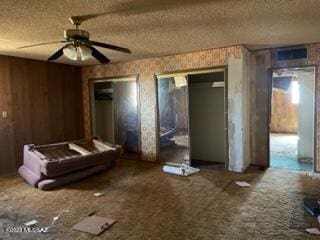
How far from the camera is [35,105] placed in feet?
18.8

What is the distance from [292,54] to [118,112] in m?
4.16

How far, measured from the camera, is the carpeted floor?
2730 mm

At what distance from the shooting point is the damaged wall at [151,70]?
479 cm

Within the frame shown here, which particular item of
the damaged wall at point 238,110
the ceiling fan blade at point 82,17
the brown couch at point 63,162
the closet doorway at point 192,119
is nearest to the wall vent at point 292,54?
the damaged wall at point 238,110

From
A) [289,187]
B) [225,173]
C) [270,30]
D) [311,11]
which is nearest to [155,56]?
[270,30]

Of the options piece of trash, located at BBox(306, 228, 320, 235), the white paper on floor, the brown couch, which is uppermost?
the brown couch

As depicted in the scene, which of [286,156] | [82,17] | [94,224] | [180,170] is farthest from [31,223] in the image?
[286,156]

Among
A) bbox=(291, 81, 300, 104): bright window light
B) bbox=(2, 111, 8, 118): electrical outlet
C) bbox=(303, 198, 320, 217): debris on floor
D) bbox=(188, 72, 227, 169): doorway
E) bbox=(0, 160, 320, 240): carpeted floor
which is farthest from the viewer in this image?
bbox=(291, 81, 300, 104): bright window light

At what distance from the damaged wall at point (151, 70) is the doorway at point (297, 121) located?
3.59ft

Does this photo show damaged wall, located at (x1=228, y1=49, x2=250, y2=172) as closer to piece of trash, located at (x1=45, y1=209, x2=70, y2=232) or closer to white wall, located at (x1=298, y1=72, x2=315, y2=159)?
white wall, located at (x1=298, y1=72, x2=315, y2=159)

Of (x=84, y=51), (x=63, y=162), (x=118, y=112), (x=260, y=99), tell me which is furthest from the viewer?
(x=118, y=112)

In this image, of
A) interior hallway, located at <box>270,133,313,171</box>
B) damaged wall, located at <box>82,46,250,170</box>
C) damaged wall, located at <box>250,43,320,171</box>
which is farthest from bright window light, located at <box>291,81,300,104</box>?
damaged wall, located at <box>82,46,250,170</box>

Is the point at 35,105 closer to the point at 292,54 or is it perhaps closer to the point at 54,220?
the point at 54,220

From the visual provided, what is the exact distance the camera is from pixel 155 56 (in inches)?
217
